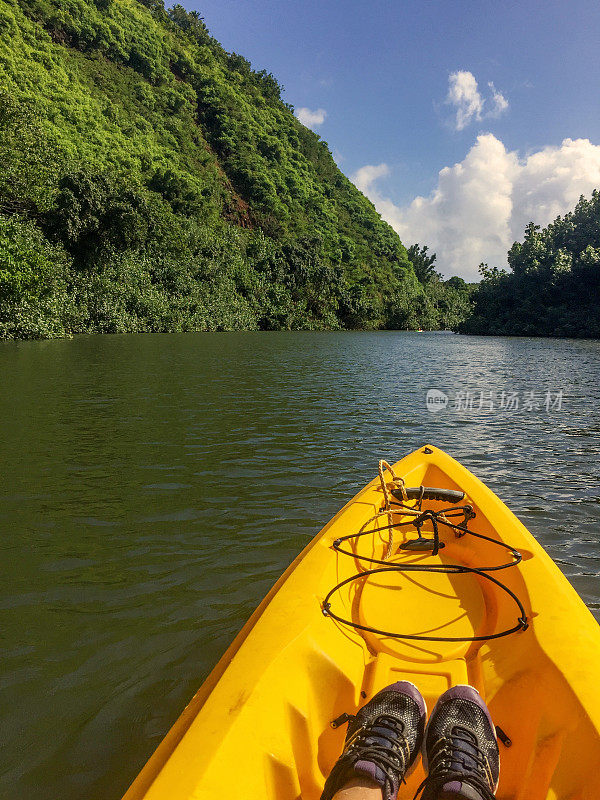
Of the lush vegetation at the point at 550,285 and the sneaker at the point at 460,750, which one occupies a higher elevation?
the lush vegetation at the point at 550,285

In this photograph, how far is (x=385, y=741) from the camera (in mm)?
1840

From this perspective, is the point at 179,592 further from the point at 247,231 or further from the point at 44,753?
the point at 247,231

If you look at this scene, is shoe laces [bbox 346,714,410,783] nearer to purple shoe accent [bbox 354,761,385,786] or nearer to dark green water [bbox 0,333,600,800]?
purple shoe accent [bbox 354,761,385,786]

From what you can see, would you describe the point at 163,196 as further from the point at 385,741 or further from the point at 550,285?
the point at 385,741

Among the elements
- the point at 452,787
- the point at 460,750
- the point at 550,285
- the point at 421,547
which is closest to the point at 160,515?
the point at 421,547

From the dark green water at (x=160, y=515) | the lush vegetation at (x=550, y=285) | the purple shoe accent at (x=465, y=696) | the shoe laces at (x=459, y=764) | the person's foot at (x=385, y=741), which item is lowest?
the dark green water at (x=160, y=515)

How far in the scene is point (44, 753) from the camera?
233 centimetres

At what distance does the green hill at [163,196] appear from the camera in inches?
1201

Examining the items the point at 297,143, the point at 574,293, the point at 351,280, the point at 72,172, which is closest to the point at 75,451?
the point at 72,172

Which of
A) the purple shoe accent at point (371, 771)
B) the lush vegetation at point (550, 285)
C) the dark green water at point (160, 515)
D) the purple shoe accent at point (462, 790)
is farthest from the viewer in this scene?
the lush vegetation at point (550, 285)

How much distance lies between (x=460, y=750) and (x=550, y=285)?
183 ft

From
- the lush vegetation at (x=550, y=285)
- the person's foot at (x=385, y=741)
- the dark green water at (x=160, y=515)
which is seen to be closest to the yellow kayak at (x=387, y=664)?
the person's foot at (x=385, y=741)

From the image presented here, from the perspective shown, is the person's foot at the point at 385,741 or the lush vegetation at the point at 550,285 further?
the lush vegetation at the point at 550,285

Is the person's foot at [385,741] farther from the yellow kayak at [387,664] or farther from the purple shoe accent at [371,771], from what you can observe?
the yellow kayak at [387,664]
